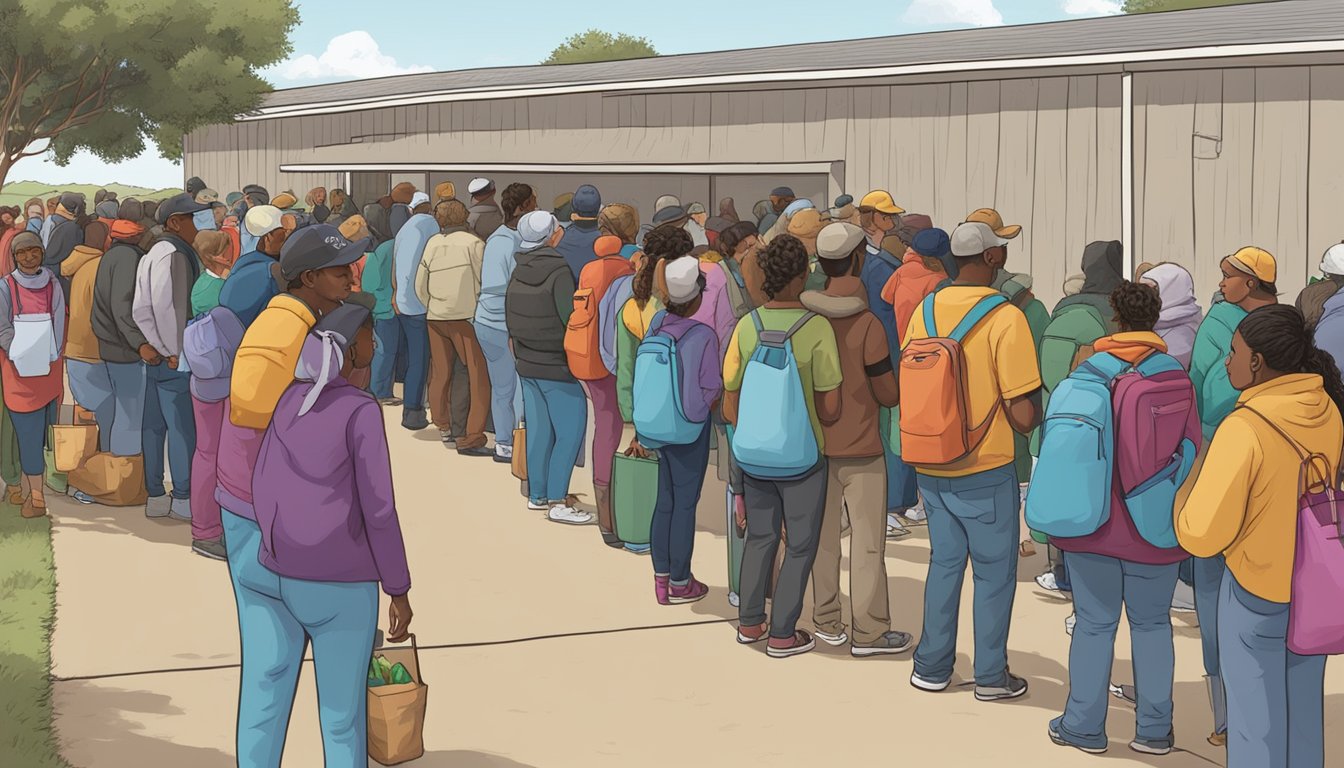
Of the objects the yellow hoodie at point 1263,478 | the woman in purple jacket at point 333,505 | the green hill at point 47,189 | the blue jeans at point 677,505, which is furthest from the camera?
the green hill at point 47,189

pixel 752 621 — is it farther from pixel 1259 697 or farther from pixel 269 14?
pixel 269 14

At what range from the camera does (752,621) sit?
755 centimetres

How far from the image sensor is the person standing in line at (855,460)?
6953 millimetres

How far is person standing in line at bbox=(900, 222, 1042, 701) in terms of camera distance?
633cm

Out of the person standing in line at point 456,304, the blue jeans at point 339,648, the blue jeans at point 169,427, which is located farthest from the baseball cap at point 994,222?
the person standing in line at point 456,304

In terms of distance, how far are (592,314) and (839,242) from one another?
2.77 meters

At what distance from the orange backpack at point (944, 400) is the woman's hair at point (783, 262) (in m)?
0.68

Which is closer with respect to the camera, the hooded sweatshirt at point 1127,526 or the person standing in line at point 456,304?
the hooded sweatshirt at point 1127,526

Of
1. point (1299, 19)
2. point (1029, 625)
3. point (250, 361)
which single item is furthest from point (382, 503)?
point (1299, 19)

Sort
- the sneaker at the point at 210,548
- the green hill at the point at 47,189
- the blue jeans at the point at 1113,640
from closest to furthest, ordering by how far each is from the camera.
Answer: the blue jeans at the point at 1113,640 → the sneaker at the point at 210,548 → the green hill at the point at 47,189

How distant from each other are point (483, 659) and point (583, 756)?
4.50 ft

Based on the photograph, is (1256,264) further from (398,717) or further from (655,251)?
(398,717)

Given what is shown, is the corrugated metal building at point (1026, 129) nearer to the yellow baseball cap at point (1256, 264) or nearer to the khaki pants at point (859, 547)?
the yellow baseball cap at point (1256, 264)

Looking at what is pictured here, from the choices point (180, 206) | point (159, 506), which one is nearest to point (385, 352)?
point (159, 506)
